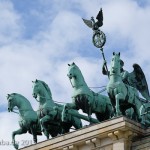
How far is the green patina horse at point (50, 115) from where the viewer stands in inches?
→ 1111

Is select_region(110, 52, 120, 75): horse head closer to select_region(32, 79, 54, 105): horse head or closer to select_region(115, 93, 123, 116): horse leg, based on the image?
select_region(115, 93, 123, 116): horse leg

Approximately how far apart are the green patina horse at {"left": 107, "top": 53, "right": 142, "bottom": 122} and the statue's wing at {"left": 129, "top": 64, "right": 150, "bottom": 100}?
8.05ft

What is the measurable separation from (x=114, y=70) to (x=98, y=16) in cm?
387

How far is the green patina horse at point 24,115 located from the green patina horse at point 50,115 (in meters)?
0.70

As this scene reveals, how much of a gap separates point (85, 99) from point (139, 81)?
2897mm

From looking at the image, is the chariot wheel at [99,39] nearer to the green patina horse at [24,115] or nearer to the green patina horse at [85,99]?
the green patina horse at [85,99]

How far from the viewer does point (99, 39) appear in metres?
29.2

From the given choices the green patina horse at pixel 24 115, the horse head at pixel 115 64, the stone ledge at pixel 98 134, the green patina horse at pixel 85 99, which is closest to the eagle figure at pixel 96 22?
the green patina horse at pixel 85 99

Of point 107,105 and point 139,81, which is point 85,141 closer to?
point 107,105

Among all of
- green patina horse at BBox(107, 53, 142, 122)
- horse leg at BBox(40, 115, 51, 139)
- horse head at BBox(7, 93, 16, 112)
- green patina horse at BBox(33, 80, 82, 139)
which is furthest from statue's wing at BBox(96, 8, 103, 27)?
horse head at BBox(7, 93, 16, 112)

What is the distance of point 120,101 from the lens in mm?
26156

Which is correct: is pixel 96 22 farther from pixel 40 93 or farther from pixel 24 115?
pixel 24 115

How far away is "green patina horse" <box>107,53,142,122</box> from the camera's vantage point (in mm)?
26188

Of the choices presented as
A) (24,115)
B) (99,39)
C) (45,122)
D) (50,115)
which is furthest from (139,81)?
(24,115)
